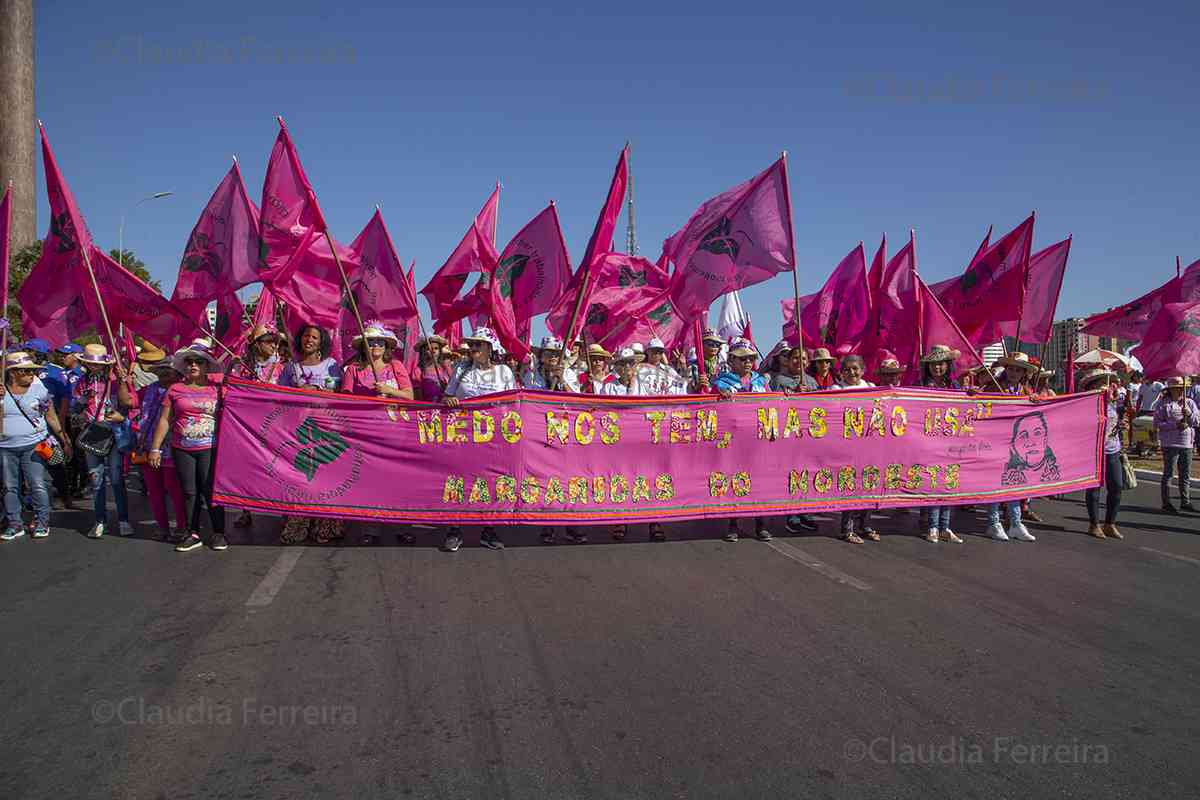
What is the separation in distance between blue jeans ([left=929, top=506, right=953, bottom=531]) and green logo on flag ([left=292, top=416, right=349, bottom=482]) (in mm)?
5703

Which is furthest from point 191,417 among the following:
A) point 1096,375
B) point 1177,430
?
point 1177,430

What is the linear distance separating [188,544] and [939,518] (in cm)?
707

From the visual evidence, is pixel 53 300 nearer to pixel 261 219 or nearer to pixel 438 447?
pixel 261 219

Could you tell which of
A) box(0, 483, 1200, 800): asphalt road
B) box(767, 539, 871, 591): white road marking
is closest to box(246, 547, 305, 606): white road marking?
box(0, 483, 1200, 800): asphalt road

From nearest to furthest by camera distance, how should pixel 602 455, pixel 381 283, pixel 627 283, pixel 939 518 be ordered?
1. pixel 602 455
2. pixel 939 518
3. pixel 381 283
4. pixel 627 283

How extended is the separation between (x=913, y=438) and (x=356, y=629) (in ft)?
18.4

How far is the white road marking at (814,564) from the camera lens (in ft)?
18.9

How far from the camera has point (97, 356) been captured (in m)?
8.80

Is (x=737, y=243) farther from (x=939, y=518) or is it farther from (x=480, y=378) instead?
(x=939, y=518)

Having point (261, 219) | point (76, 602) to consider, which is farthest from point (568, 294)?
point (76, 602)

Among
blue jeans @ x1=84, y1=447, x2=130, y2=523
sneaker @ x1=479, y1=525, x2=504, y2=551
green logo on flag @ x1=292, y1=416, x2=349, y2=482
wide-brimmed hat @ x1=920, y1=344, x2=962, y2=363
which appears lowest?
sneaker @ x1=479, y1=525, x2=504, y2=551

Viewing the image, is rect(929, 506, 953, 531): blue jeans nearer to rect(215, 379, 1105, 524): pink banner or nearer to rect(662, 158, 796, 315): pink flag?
rect(215, 379, 1105, 524): pink banner

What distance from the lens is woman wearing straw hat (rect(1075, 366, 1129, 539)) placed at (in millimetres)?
7883
